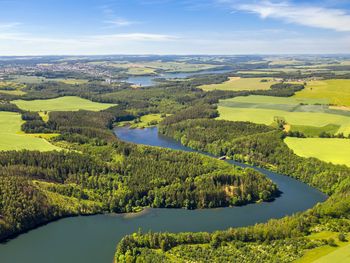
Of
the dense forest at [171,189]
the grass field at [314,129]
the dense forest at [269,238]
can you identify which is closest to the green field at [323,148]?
the dense forest at [171,189]

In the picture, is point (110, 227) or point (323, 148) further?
point (323, 148)

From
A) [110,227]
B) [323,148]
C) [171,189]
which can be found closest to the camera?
[110,227]

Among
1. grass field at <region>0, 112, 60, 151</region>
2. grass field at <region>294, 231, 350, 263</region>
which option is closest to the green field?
grass field at <region>294, 231, 350, 263</region>

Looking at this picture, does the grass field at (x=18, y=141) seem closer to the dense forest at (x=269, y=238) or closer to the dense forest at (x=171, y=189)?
the dense forest at (x=171, y=189)

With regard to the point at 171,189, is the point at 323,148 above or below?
above

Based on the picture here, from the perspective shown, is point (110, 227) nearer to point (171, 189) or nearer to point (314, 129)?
point (171, 189)

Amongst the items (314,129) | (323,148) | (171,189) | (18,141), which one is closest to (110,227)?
(171,189)
